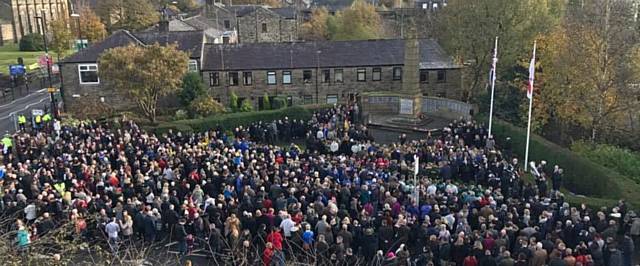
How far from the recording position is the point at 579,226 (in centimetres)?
1518

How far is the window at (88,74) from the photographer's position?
39.9m

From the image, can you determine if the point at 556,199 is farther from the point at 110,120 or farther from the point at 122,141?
the point at 110,120

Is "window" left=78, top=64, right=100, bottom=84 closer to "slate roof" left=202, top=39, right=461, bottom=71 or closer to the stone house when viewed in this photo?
the stone house

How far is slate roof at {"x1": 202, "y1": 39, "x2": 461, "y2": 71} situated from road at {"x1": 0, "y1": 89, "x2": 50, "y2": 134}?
1245cm

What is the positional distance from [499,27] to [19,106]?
33679 millimetres

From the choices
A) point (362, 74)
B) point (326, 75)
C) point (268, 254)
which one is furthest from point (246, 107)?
point (268, 254)

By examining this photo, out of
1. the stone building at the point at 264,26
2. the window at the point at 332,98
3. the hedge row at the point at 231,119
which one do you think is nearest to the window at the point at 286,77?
the window at the point at 332,98

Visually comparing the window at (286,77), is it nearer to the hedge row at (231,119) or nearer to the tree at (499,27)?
the hedge row at (231,119)

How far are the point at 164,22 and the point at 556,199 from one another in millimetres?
36399

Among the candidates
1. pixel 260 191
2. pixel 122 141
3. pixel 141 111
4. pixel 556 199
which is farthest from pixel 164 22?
pixel 556 199

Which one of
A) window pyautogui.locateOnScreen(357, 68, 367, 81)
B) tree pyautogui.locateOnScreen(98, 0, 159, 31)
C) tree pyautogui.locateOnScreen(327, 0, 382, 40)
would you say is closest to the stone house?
window pyautogui.locateOnScreen(357, 68, 367, 81)

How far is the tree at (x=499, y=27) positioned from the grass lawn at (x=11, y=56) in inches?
1576

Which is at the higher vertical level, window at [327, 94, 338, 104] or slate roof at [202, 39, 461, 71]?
slate roof at [202, 39, 461, 71]

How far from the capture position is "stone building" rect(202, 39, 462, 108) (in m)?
41.5
